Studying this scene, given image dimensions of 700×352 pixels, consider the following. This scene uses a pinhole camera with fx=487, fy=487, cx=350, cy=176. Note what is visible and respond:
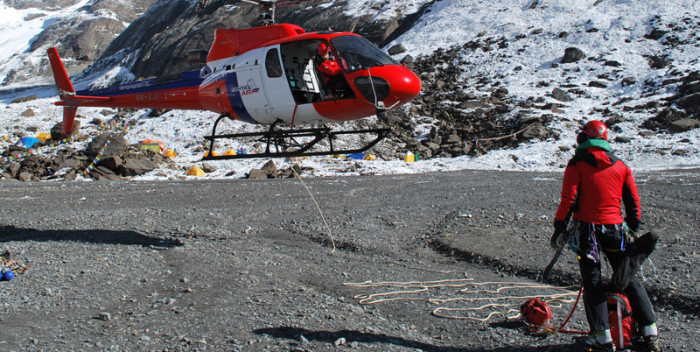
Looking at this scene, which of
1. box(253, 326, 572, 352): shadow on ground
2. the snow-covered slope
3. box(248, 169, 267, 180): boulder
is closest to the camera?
box(253, 326, 572, 352): shadow on ground

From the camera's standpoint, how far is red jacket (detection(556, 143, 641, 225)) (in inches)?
181

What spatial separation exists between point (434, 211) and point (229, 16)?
146 feet

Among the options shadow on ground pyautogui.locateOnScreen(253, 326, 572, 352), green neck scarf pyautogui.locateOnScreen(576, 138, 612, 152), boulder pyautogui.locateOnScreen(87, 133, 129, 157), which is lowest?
boulder pyautogui.locateOnScreen(87, 133, 129, 157)

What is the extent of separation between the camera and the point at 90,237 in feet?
31.9

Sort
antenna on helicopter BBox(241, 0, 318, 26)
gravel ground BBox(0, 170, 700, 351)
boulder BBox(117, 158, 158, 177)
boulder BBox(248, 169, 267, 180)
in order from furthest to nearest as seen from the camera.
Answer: boulder BBox(117, 158, 158, 177) → boulder BBox(248, 169, 267, 180) → antenna on helicopter BBox(241, 0, 318, 26) → gravel ground BBox(0, 170, 700, 351)

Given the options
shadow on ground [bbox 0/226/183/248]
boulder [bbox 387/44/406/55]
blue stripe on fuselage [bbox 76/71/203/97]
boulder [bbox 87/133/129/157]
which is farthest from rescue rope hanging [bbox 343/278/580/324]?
boulder [bbox 387/44/406/55]

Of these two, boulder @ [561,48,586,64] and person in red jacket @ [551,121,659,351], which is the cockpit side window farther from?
boulder @ [561,48,586,64]

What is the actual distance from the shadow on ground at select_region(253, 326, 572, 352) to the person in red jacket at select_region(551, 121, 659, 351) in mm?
631

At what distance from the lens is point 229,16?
50.1 metres

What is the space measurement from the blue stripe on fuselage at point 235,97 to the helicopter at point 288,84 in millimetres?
21

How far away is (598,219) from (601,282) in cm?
59

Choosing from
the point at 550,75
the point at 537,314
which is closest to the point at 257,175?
the point at 537,314

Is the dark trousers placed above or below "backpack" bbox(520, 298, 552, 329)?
above

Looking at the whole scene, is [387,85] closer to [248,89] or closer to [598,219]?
[248,89]
